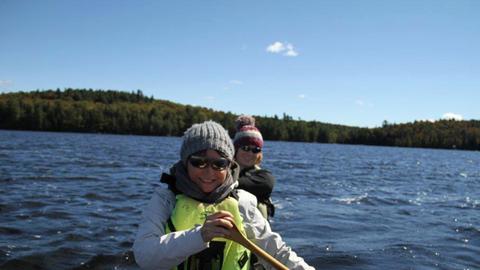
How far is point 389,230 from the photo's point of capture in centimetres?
1146

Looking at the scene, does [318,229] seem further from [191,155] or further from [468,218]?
[191,155]

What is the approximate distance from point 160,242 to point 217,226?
44 centimetres

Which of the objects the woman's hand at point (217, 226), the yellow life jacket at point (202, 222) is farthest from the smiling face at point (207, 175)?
the woman's hand at point (217, 226)

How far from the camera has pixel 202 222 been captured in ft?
11.0

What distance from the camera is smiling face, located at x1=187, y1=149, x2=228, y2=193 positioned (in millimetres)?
3346

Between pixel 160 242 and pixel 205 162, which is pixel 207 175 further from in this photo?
pixel 160 242

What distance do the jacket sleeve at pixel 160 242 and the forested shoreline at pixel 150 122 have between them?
112107 millimetres

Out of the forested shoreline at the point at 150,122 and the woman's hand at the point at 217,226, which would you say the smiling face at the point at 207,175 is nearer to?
the woman's hand at the point at 217,226

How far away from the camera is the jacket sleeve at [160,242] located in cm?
296

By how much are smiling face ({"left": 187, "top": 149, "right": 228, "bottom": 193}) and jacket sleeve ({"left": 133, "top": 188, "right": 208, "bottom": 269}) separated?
313 mm

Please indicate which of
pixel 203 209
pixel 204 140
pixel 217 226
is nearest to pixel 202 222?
pixel 203 209

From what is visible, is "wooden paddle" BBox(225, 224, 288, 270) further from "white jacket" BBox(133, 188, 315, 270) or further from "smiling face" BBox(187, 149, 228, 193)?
"smiling face" BBox(187, 149, 228, 193)

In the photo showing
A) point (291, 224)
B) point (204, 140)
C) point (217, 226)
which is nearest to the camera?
point (217, 226)

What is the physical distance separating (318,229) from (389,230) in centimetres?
193
